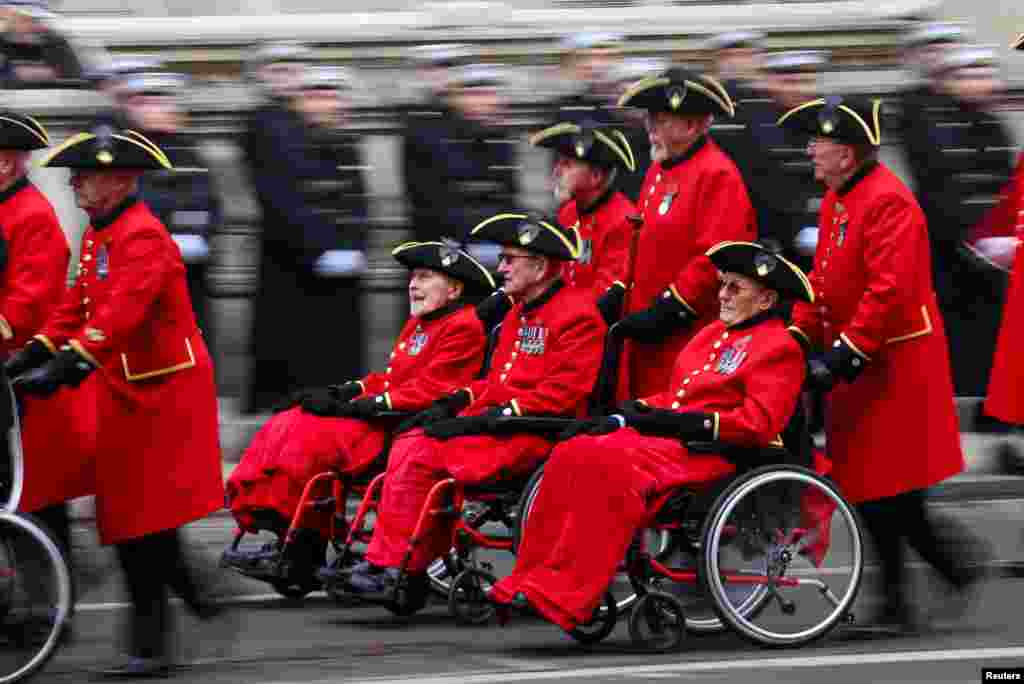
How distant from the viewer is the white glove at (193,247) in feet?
42.5

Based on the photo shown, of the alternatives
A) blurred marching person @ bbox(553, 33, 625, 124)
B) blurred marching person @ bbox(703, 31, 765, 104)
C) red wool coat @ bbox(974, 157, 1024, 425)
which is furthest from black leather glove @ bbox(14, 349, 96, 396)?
blurred marching person @ bbox(703, 31, 765, 104)

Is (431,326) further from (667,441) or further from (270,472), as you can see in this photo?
(667,441)

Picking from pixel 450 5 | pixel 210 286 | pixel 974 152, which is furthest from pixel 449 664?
pixel 450 5

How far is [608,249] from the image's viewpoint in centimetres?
1080

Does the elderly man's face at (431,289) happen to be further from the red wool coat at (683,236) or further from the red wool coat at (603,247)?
the red wool coat at (683,236)

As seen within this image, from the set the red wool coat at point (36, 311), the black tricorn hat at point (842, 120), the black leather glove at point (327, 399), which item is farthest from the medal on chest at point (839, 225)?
the red wool coat at point (36, 311)

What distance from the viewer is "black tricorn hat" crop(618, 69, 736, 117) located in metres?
10.3

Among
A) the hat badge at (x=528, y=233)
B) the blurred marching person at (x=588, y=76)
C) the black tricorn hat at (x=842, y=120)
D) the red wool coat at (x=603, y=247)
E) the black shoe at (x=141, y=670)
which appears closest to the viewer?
the black shoe at (x=141, y=670)

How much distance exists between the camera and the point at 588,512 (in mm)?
9156

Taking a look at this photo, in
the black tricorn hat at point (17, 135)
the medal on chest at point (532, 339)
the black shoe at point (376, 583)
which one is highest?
the black tricorn hat at point (17, 135)

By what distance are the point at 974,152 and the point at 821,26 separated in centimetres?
302

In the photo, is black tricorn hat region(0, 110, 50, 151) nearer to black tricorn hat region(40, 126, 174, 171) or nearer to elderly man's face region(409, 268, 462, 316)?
black tricorn hat region(40, 126, 174, 171)

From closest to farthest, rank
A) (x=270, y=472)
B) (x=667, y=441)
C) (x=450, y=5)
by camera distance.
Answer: (x=667, y=441), (x=270, y=472), (x=450, y=5)

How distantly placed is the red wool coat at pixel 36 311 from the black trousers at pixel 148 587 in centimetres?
40
